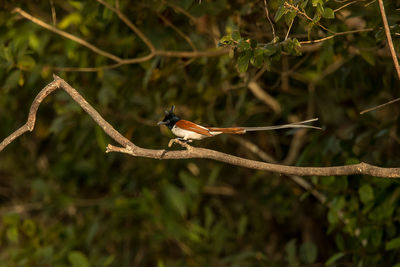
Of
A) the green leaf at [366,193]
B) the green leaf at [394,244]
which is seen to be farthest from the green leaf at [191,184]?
the green leaf at [394,244]

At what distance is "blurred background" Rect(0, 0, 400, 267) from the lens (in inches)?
134

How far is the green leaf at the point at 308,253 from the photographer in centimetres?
410

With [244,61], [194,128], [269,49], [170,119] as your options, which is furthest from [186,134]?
[269,49]

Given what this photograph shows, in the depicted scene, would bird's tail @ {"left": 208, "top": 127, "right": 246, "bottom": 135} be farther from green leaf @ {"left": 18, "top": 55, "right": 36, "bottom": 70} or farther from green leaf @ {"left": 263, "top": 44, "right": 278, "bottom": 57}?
green leaf @ {"left": 18, "top": 55, "right": 36, "bottom": 70}

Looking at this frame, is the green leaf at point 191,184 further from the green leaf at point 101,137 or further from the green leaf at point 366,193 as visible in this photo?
the green leaf at point 366,193

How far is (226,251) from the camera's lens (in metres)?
5.36

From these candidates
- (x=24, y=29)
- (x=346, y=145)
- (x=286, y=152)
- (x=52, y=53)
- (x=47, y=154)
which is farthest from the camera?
(x=47, y=154)

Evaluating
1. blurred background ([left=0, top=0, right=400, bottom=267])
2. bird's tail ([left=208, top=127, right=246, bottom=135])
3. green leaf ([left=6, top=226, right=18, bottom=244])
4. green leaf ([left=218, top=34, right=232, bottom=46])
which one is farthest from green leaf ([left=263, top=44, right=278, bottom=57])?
green leaf ([left=6, top=226, right=18, bottom=244])

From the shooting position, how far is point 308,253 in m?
4.13

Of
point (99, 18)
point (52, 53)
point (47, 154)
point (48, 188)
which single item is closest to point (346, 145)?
point (99, 18)

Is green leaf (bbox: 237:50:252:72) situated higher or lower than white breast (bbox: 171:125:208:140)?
higher

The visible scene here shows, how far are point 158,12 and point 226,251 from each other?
99.4 inches

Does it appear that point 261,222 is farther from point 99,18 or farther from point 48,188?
point 99,18

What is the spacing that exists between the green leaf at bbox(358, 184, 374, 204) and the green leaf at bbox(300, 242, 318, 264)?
975mm
